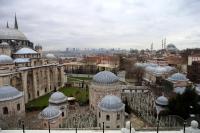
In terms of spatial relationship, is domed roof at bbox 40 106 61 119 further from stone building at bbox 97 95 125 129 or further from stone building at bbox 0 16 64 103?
stone building at bbox 0 16 64 103

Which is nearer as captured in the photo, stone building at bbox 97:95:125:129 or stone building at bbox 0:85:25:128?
stone building at bbox 97:95:125:129

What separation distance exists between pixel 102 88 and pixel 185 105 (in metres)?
8.07

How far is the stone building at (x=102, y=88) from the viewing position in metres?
20.1

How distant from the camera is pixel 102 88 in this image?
20125 mm

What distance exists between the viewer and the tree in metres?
15.2

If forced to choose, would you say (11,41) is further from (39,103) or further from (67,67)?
(67,67)

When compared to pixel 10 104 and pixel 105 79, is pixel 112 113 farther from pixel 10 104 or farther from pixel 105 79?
pixel 10 104

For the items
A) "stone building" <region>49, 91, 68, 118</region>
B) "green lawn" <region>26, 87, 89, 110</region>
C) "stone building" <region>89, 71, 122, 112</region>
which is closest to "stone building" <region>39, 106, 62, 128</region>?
"stone building" <region>49, 91, 68, 118</region>

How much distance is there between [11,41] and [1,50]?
596 cm

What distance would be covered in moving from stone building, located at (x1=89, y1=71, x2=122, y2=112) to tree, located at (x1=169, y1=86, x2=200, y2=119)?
629cm

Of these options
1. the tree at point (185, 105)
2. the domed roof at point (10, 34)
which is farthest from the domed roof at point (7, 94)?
the domed roof at point (10, 34)

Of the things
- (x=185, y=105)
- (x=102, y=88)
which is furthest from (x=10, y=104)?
(x=185, y=105)

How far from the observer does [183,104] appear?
15602 millimetres

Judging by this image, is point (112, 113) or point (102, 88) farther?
point (102, 88)
